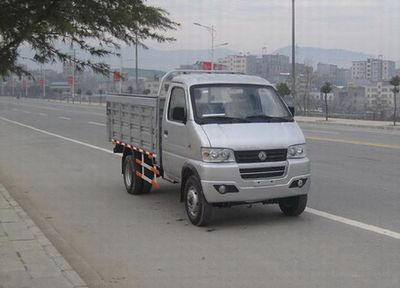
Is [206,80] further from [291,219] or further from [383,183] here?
[383,183]

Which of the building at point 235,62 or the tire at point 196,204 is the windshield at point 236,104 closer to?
the tire at point 196,204

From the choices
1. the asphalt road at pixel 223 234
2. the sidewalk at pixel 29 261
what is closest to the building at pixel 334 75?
the asphalt road at pixel 223 234

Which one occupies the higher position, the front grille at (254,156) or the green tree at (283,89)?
the green tree at (283,89)

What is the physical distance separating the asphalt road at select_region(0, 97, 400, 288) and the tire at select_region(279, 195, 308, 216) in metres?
0.12

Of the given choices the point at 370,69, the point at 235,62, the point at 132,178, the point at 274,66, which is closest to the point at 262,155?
the point at 132,178

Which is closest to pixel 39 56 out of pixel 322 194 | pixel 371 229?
pixel 371 229

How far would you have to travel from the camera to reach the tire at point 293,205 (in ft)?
25.7

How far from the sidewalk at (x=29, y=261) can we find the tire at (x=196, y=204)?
194 centimetres

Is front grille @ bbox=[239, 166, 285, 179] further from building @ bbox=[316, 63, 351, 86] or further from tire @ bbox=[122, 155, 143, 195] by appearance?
building @ bbox=[316, 63, 351, 86]

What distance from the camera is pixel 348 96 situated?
147ft

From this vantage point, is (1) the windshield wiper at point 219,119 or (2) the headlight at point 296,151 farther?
(1) the windshield wiper at point 219,119

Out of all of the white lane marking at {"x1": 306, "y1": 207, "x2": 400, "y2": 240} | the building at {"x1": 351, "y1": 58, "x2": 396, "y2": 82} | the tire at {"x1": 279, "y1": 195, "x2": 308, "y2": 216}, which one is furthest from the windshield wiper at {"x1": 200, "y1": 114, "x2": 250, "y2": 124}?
the building at {"x1": 351, "y1": 58, "x2": 396, "y2": 82}

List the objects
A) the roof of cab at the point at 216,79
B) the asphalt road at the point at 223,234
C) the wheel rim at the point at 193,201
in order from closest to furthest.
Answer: the asphalt road at the point at 223,234 → the wheel rim at the point at 193,201 → the roof of cab at the point at 216,79

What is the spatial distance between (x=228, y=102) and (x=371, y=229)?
2.56 m
